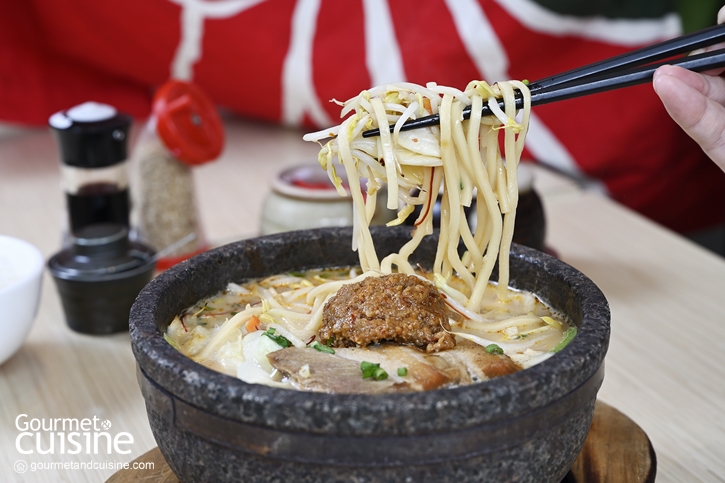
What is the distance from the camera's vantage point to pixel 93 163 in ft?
7.75

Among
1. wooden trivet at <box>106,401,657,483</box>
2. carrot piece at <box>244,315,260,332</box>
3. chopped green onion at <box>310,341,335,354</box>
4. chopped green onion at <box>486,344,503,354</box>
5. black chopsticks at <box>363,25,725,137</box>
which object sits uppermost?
black chopsticks at <box>363,25,725,137</box>

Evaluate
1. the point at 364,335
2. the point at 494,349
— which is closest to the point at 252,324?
the point at 364,335

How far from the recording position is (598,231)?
273cm

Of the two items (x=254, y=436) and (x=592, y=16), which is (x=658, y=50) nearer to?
(x=254, y=436)

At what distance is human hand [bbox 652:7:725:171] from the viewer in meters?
1.33

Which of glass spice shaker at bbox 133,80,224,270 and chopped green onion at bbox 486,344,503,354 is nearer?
chopped green onion at bbox 486,344,503,354

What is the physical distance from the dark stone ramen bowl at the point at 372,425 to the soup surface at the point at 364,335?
12cm

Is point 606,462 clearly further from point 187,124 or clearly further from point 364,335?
point 187,124

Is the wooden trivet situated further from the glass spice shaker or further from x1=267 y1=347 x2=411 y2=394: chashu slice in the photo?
the glass spice shaker

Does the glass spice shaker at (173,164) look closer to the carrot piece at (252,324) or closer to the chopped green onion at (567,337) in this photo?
the carrot piece at (252,324)

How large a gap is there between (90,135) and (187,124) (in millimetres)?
322

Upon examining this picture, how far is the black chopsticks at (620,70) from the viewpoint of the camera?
1.32m

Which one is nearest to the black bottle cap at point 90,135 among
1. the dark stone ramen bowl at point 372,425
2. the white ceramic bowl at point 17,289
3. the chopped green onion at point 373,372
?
the white ceramic bowl at point 17,289

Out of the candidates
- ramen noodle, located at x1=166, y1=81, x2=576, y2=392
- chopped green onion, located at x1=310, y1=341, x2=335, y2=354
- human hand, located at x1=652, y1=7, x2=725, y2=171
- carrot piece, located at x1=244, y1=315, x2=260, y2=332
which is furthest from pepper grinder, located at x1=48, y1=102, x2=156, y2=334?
human hand, located at x1=652, y1=7, x2=725, y2=171
